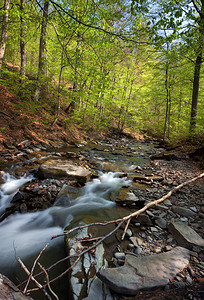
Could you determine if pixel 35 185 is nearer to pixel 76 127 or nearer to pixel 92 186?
pixel 92 186

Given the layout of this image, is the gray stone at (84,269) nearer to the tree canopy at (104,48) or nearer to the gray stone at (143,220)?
the gray stone at (143,220)

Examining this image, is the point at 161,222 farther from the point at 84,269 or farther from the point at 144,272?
the point at 84,269

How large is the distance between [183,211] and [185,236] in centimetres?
96

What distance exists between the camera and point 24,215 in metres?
3.62

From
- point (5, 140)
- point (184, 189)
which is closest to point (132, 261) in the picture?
point (184, 189)

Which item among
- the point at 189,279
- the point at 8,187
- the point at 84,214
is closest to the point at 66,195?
the point at 84,214

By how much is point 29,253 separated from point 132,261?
79.8 inches

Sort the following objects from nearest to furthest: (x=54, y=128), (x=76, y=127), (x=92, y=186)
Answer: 1. (x=92, y=186)
2. (x=54, y=128)
3. (x=76, y=127)

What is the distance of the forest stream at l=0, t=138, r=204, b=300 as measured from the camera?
2.23 metres

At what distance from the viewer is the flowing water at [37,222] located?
2.59 meters

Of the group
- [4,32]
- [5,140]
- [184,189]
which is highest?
[4,32]

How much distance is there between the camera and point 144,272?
180 centimetres

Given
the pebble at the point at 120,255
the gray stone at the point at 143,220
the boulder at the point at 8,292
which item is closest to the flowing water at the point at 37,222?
the gray stone at the point at 143,220

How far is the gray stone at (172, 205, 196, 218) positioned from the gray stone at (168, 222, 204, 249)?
1.78ft
